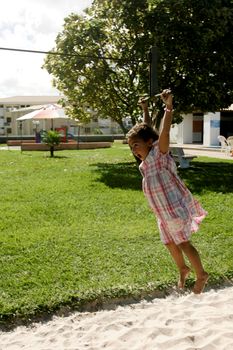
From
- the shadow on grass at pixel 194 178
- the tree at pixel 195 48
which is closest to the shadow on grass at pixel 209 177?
the shadow on grass at pixel 194 178

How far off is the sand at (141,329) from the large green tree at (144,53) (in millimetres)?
9532

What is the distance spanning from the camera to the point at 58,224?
8.22m

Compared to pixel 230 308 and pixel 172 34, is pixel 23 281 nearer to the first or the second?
pixel 230 308

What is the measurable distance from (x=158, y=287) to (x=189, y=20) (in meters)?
11.6

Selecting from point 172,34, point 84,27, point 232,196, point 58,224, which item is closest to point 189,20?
point 172,34

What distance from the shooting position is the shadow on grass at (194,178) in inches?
473

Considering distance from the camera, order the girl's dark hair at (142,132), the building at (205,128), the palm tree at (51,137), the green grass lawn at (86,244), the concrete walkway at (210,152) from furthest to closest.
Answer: the building at (205,128)
the concrete walkway at (210,152)
the palm tree at (51,137)
the green grass lawn at (86,244)
the girl's dark hair at (142,132)

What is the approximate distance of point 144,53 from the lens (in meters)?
15.4

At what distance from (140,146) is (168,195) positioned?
1.53 feet

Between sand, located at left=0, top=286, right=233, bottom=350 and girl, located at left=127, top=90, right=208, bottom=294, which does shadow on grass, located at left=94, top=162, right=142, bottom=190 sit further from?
girl, located at left=127, top=90, right=208, bottom=294

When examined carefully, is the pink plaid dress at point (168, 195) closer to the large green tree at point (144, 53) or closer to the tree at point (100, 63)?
the large green tree at point (144, 53)

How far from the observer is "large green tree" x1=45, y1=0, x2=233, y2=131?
14.8m

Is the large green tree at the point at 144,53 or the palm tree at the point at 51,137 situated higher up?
the large green tree at the point at 144,53

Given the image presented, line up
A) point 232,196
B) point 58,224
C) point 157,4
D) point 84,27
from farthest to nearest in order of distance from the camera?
point 84,27 < point 157,4 < point 232,196 < point 58,224
